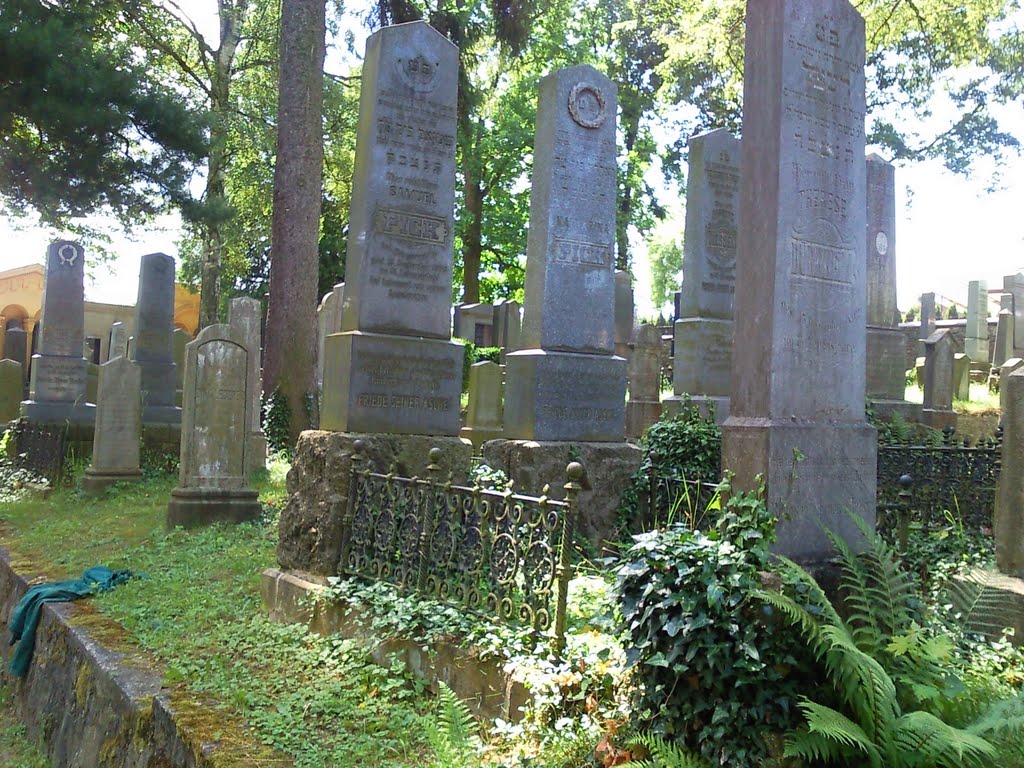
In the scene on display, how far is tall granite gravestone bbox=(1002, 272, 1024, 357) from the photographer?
846 inches

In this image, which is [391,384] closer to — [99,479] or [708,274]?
[708,274]

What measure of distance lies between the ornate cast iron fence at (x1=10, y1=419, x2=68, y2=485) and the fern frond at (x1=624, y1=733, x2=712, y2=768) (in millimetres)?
11972

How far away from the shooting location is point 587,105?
26.6ft

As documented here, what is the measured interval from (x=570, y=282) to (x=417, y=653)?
3963mm

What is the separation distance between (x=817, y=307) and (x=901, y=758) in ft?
7.37

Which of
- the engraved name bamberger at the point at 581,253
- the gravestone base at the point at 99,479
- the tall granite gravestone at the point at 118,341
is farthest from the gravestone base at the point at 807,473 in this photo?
the tall granite gravestone at the point at 118,341

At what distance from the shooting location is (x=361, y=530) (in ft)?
19.8

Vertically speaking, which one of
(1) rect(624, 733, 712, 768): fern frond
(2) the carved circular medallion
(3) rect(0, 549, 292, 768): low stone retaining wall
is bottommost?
(3) rect(0, 549, 292, 768): low stone retaining wall

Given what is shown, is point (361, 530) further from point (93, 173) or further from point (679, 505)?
point (93, 173)

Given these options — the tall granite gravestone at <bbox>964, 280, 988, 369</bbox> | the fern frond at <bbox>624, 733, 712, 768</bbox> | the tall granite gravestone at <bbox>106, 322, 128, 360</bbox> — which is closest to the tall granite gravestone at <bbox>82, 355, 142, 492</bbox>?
the fern frond at <bbox>624, 733, 712, 768</bbox>

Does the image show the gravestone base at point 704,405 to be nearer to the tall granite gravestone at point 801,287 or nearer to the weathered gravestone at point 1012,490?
the weathered gravestone at point 1012,490

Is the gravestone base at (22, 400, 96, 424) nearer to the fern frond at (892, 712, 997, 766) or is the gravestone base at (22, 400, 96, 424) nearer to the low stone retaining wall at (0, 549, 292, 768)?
the low stone retaining wall at (0, 549, 292, 768)

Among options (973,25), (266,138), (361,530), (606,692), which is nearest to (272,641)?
→ (361,530)

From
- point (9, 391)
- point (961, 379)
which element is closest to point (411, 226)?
point (9, 391)
